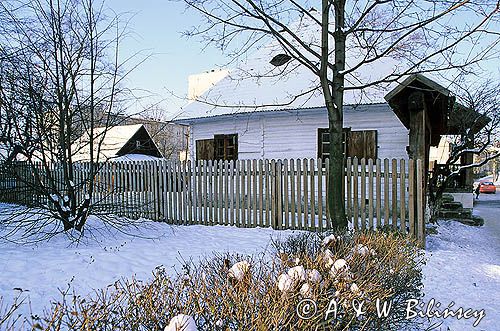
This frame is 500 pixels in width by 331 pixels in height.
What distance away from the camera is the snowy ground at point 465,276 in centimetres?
464

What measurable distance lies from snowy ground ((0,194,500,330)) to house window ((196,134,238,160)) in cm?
610

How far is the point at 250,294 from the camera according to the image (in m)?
2.59

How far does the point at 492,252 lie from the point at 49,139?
9.42 m

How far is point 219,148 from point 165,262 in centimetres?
985

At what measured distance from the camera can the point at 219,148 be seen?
15.9m

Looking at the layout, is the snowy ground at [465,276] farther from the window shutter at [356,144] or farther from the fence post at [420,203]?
the window shutter at [356,144]

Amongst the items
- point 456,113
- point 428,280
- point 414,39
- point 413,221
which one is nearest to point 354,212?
point 413,221

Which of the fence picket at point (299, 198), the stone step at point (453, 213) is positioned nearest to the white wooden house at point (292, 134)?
the fence picket at point (299, 198)

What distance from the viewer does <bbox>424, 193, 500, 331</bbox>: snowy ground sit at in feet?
15.2

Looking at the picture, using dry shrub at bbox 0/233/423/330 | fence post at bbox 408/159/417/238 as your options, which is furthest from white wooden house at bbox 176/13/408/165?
dry shrub at bbox 0/233/423/330

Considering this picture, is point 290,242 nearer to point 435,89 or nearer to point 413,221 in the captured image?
point 413,221

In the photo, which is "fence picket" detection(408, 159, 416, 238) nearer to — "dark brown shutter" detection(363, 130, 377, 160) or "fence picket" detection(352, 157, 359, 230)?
"fence picket" detection(352, 157, 359, 230)

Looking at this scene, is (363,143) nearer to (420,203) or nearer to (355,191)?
(355,191)

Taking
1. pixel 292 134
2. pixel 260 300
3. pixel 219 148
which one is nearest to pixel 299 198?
pixel 292 134
